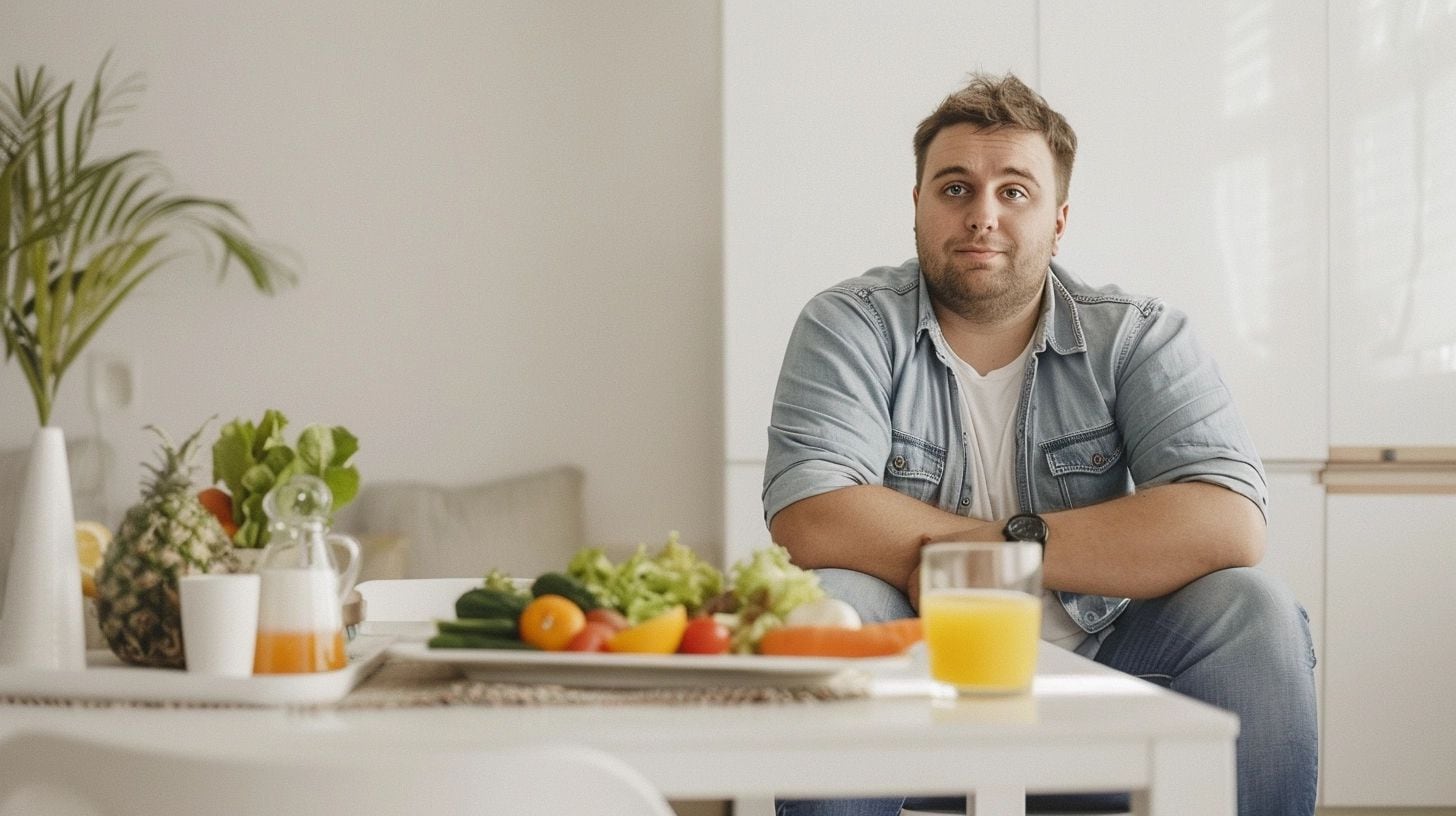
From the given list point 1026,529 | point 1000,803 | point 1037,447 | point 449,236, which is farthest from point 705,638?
point 449,236

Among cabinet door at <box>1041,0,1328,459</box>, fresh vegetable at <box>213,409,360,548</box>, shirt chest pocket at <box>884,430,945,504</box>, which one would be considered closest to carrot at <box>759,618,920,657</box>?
fresh vegetable at <box>213,409,360,548</box>

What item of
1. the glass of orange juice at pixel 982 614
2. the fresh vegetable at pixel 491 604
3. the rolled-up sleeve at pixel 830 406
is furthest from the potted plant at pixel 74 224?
the glass of orange juice at pixel 982 614

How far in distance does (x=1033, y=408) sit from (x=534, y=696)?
125 cm

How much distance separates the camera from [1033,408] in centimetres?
207

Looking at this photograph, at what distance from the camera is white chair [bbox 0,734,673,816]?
0.64m

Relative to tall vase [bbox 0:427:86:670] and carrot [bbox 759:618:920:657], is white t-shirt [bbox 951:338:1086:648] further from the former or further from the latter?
tall vase [bbox 0:427:86:670]

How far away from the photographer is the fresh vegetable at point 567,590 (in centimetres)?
112

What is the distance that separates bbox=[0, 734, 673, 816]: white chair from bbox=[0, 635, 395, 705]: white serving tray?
1.02 feet

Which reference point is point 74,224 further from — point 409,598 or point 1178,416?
point 1178,416

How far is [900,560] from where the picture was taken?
181 cm

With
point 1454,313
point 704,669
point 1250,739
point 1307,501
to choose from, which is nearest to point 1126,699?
point 704,669

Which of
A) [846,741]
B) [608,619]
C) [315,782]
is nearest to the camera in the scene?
[315,782]

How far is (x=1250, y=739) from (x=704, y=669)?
0.87 metres

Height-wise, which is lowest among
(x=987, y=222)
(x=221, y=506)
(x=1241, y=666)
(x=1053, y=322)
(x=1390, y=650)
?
(x=1390, y=650)
